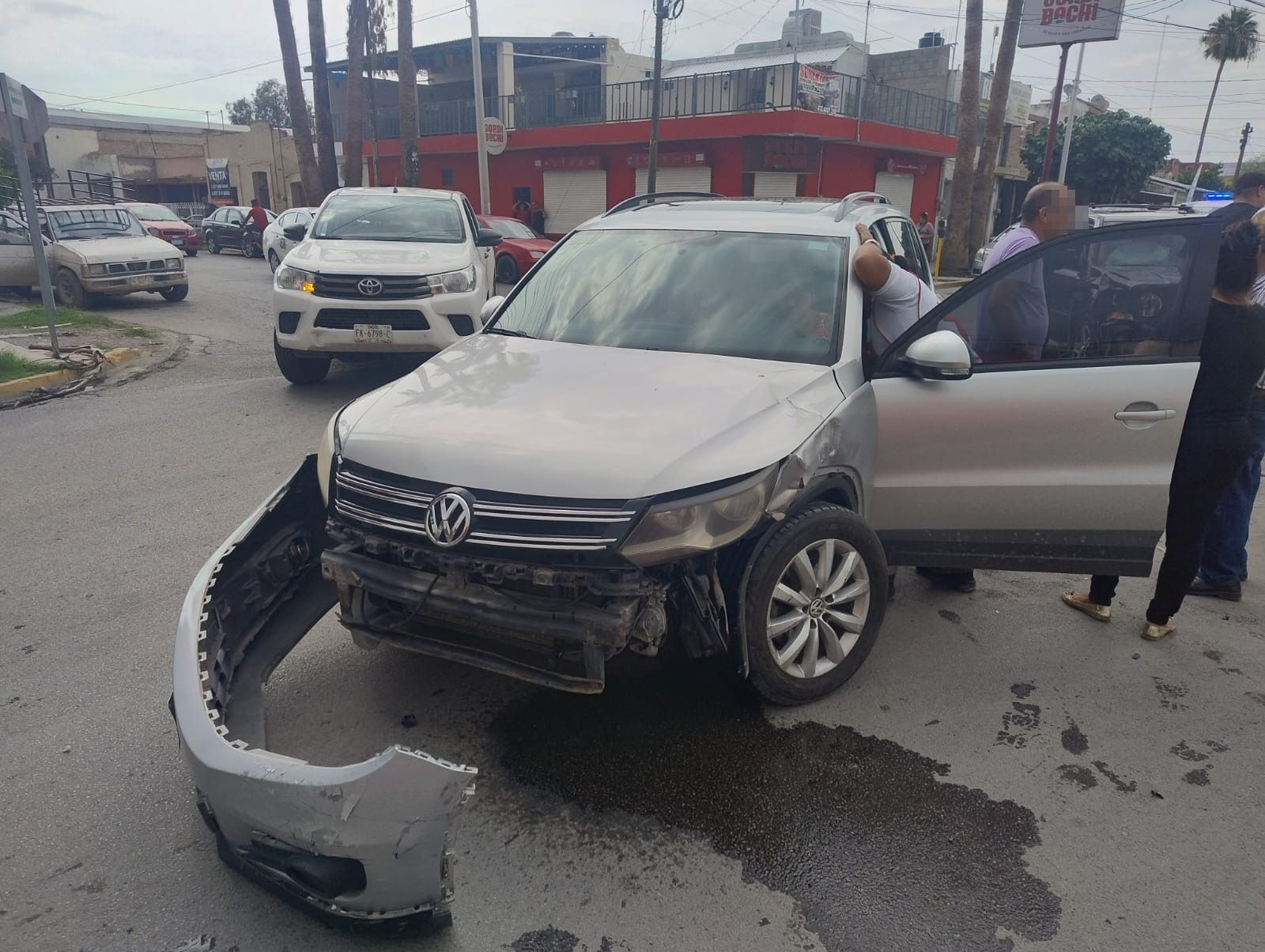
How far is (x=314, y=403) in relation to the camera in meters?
8.51

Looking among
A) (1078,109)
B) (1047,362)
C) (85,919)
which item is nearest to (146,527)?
(85,919)

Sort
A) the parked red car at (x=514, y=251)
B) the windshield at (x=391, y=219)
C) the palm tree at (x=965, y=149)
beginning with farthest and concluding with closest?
1. the palm tree at (x=965, y=149)
2. the parked red car at (x=514, y=251)
3. the windshield at (x=391, y=219)

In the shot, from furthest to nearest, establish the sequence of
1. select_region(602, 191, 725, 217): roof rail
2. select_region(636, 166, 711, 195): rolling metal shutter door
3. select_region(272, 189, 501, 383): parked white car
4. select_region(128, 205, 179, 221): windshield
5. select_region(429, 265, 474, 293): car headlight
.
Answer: select_region(636, 166, 711, 195): rolling metal shutter door < select_region(128, 205, 179, 221): windshield < select_region(429, 265, 474, 293): car headlight < select_region(272, 189, 501, 383): parked white car < select_region(602, 191, 725, 217): roof rail

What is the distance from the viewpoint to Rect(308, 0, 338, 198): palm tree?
2652cm

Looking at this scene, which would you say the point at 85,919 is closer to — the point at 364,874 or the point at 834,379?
the point at 364,874

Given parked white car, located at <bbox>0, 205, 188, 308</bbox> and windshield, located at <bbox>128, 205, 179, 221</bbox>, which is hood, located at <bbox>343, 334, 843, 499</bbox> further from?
windshield, located at <bbox>128, 205, 179, 221</bbox>

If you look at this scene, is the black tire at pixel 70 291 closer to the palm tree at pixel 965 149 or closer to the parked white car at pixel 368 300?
the parked white car at pixel 368 300

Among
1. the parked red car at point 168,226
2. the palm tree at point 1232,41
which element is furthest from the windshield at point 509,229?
the palm tree at point 1232,41

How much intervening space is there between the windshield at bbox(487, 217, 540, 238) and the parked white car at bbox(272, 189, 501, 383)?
995 centimetres

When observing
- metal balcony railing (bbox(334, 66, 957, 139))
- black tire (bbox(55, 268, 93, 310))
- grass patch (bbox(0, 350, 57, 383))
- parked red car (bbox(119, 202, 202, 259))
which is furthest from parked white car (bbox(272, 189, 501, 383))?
metal balcony railing (bbox(334, 66, 957, 139))

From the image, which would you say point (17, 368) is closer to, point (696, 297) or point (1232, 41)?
point (696, 297)

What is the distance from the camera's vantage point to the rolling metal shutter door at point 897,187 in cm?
3228

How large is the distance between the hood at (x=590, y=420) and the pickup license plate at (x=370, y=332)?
455cm

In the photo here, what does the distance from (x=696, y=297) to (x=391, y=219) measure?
6.36 meters
